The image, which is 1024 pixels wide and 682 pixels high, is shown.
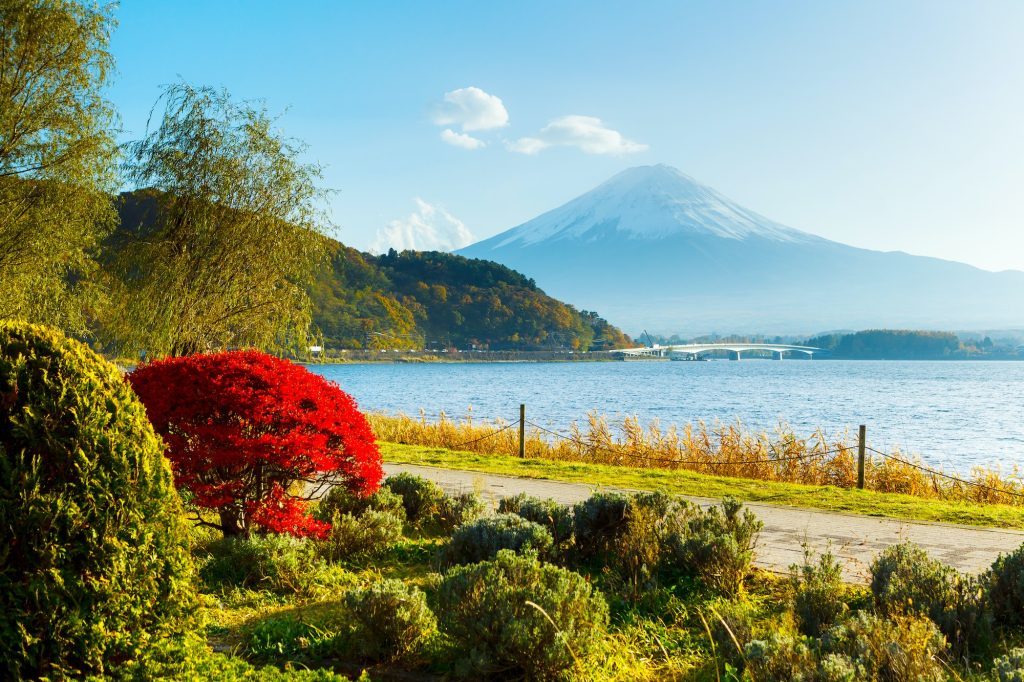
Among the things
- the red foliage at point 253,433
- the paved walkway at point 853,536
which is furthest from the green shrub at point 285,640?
the paved walkway at point 853,536

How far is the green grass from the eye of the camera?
11.1 m

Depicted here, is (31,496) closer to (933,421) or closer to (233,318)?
Result: (233,318)

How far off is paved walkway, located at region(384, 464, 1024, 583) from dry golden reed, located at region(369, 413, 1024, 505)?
3.55 m

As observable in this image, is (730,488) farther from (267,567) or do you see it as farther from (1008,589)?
(267,567)

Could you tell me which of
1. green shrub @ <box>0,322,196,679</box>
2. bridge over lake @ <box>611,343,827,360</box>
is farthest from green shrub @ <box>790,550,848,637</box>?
bridge over lake @ <box>611,343,827,360</box>

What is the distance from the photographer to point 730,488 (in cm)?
1327

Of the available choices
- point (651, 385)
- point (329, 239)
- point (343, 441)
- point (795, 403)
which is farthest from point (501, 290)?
point (343, 441)

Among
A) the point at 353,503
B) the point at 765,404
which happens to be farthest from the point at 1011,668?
the point at 765,404

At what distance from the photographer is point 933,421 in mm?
42938

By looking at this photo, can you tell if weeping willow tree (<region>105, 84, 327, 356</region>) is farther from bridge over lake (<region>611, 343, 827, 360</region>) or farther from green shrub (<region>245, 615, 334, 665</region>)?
bridge over lake (<region>611, 343, 827, 360</region>)

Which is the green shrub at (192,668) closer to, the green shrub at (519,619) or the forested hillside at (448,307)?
the green shrub at (519,619)

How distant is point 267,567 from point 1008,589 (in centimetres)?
577

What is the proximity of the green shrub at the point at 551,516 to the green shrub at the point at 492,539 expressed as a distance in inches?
15.7

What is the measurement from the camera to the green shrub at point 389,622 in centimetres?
495
